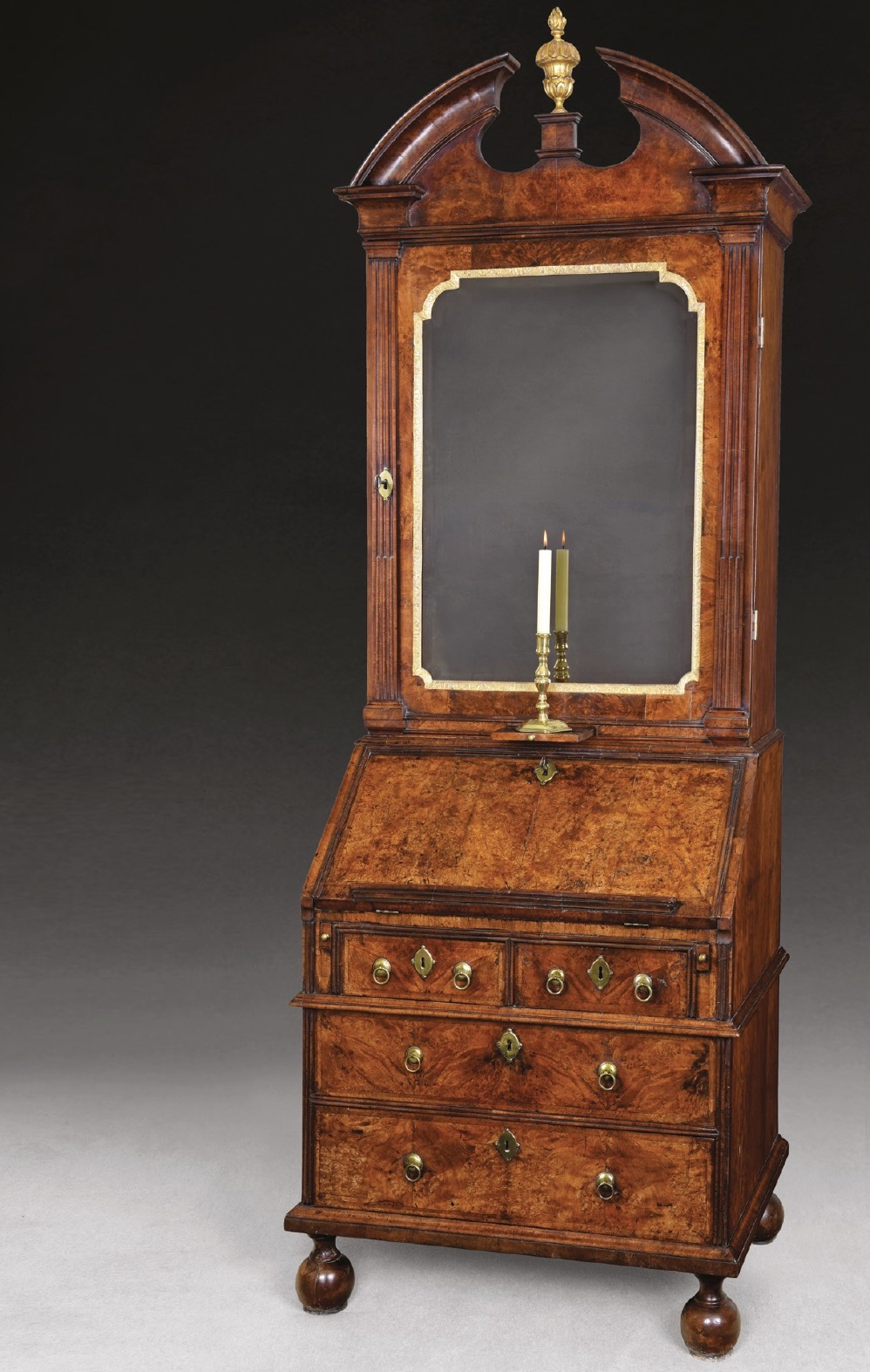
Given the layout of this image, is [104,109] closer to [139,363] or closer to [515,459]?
[139,363]

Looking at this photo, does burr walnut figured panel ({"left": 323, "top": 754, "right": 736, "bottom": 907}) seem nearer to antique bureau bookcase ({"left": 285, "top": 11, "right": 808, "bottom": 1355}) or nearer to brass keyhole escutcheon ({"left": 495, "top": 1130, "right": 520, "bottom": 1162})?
antique bureau bookcase ({"left": 285, "top": 11, "right": 808, "bottom": 1355})

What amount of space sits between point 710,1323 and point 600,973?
0.72 m

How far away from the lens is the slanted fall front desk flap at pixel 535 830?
3811 millimetres

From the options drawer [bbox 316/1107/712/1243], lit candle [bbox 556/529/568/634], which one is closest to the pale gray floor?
drawer [bbox 316/1107/712/1243]

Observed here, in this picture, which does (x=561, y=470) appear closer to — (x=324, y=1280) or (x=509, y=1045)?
(x=509, y=1045)

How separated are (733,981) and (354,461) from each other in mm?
2637

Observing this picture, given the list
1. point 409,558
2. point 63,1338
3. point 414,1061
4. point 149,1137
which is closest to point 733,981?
point 414,1061

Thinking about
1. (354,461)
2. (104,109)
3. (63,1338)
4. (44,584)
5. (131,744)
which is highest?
(104,109)

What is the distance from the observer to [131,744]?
5.95 m

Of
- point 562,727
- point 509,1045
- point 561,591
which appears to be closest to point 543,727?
point 562,727

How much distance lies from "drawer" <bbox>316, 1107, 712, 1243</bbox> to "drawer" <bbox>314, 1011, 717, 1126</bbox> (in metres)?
0.04

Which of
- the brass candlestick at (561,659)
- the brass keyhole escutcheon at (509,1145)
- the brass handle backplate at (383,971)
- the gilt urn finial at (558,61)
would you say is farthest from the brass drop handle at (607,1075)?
the gilt urn finial at (558,61)

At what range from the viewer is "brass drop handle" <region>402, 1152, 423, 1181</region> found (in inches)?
154

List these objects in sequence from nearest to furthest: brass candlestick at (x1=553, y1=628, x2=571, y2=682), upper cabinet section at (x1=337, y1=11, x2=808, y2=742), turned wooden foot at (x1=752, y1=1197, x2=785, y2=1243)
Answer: upper cabinet section at (x1=337, y1=11, x2=808, y2=742) → brass candlestick at (x1=553, y1=628, x2=571, y2=682) → turned wooden foot at (x1=752, y1=1197, x2=785, y2=1243)
